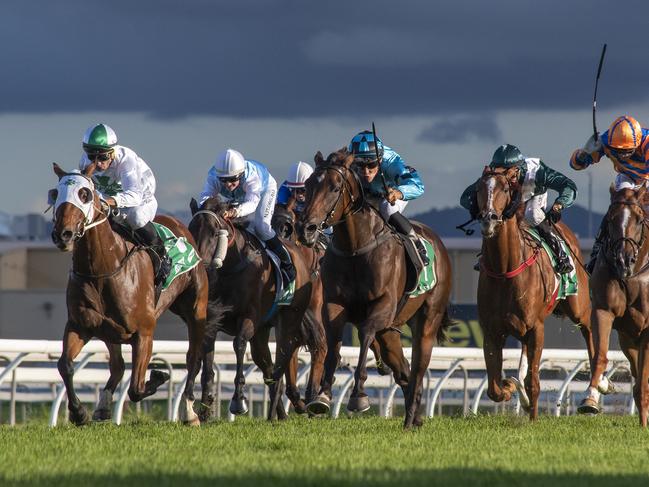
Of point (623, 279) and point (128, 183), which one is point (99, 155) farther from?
point (623, 279)

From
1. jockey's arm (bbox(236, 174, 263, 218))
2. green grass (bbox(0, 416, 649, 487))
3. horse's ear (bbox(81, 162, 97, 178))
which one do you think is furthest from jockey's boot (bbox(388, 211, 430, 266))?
horse's ear (bbox(81, 162, 97, 178))

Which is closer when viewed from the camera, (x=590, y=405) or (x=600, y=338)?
(x=590, y=405)

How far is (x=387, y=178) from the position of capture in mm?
9828

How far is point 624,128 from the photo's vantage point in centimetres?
1065

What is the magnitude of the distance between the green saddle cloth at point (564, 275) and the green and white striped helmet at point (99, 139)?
303cm

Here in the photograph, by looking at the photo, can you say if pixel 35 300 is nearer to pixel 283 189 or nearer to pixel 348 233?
pixel 283 189

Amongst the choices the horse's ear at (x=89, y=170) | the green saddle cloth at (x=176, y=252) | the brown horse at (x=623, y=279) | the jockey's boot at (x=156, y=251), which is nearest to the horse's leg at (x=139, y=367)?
Answer: the jockey's boot at (x=156, y=251)

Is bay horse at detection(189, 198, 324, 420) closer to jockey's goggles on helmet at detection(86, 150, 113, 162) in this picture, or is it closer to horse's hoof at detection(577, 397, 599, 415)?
jockey's goggles on helmet at detection(86, 150, 113, 162)

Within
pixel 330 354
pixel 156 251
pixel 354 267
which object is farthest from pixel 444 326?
pixel 156 251

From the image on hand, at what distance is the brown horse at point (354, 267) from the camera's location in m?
8.82

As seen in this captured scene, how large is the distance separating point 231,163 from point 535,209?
2298 millimetres

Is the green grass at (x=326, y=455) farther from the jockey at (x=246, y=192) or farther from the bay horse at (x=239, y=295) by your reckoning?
the jockey at (x=246, y=192)

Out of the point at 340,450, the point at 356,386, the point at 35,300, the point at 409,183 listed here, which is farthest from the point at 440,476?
the point at 35,300

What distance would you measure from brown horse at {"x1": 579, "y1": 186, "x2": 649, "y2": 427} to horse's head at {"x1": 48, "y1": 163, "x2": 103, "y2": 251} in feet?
12.2
